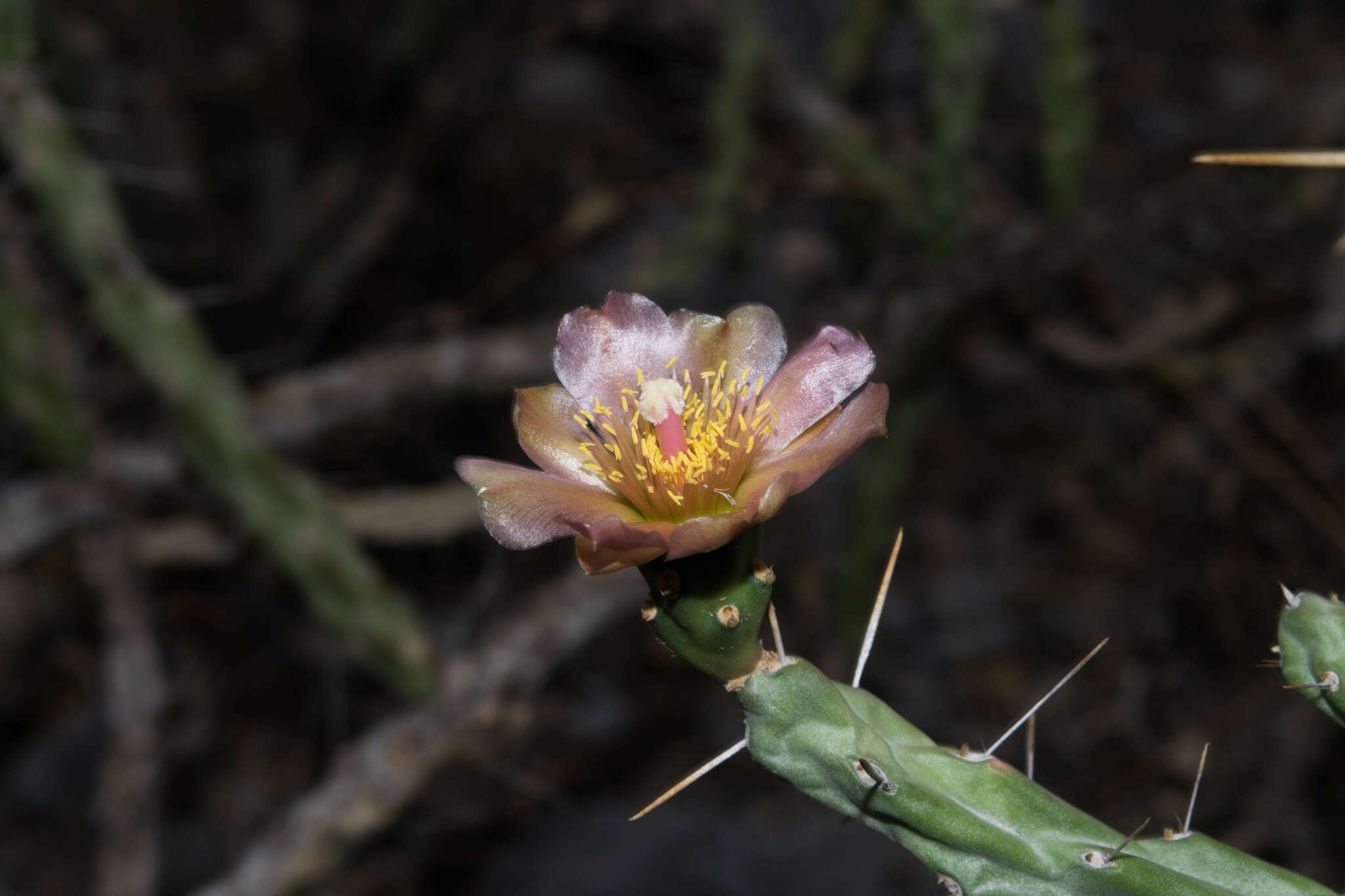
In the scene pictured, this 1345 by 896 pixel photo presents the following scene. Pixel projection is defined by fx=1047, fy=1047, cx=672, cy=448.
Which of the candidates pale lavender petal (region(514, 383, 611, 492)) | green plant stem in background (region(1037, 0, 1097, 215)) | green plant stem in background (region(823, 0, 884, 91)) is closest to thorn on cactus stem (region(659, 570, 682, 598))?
pale lavender petal (region(514, 383, 611, 492))

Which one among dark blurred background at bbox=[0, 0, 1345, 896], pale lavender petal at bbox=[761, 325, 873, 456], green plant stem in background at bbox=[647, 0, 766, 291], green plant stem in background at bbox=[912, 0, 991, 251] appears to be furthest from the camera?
green plant stem in background at bbox=[647, 0, 766, 291]

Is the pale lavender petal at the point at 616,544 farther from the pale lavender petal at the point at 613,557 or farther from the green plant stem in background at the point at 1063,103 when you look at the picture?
the green plant stem in background at the point at 1063,103

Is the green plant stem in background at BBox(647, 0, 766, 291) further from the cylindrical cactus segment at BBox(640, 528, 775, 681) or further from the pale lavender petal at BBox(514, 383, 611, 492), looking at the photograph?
the cylindrical cactus segment at BBox(640, 528, 775, 681)

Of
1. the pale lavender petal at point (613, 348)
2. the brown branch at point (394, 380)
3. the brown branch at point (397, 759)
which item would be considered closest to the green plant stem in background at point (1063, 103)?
the brown branch at point (394, 380)

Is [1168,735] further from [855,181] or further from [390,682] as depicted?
[390,682]

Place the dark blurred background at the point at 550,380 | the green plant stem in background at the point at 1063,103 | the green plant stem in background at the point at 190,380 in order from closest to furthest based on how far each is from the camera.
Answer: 1. the green plant stem in background at the point at 190,380
2. the dark blurred background at the point at 550,380
3. the green plant stem in background at the point at 1063,103

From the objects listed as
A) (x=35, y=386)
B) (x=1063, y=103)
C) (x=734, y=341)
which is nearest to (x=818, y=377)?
(x=734, y=341)
